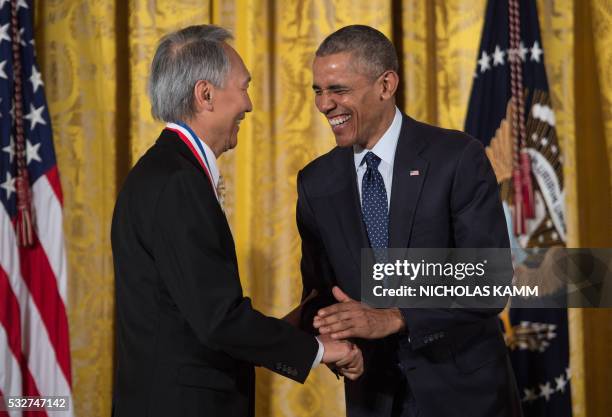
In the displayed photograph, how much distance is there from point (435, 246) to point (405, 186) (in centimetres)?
19

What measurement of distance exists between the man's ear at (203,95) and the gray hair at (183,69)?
0.03 feet

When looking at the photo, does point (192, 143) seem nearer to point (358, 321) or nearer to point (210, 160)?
point (210, 160)

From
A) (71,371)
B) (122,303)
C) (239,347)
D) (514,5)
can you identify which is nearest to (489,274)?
(239,347)

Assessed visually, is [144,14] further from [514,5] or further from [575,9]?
[575,9]

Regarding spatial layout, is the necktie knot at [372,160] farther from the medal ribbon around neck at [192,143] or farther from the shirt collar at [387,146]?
the medal ribbon around neck at [192,143]

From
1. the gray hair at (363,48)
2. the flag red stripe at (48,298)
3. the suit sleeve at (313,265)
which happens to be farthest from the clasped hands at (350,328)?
the flag red stripe at (48,298)

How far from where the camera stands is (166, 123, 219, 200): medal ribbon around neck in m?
1.96

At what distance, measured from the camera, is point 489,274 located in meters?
2.19

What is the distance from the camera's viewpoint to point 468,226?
2.20m

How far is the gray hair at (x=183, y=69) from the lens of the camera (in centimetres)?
200

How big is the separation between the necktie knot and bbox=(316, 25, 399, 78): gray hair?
251 millimetres

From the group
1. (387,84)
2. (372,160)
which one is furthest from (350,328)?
(387,84)

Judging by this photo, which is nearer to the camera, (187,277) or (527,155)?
(187,277)

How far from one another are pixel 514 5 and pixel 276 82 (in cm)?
114
